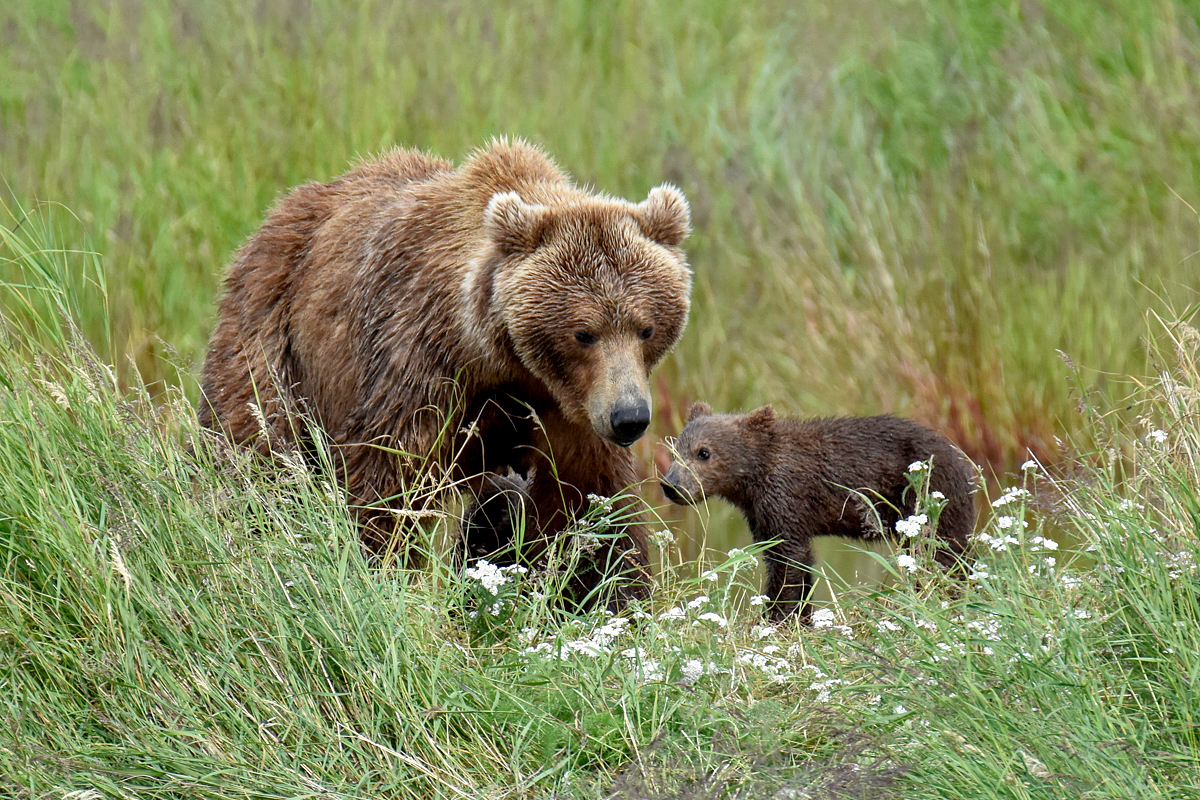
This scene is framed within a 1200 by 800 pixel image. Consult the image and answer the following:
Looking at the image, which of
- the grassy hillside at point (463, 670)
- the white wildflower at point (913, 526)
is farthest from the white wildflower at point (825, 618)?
the white wildflower at point (913, 526)

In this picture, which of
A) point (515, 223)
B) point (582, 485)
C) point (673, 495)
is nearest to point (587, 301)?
point (515, 223)

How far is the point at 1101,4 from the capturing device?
7.20 metres

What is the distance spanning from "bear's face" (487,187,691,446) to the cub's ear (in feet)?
3.31

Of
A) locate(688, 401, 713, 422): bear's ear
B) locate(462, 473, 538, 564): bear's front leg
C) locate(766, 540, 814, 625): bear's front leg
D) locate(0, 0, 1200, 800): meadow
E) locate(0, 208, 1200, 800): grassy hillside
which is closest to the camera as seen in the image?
locate(0, 208, 1200, 800): grassy hillside

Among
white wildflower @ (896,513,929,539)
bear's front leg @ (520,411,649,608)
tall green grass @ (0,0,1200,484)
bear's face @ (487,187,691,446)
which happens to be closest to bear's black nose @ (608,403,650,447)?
bear's face @ (487,187,691,446)

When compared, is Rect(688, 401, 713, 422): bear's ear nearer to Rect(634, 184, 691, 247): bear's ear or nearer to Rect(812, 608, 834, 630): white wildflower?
Rect(634, 184, 691, 247): bear's ear

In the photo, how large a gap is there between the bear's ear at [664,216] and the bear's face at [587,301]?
6 centimetres

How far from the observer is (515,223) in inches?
178

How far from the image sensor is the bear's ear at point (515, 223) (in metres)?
4.52

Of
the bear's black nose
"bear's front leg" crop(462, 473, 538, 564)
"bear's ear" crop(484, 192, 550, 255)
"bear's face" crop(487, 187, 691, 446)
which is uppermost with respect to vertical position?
"bear's ear" crop(484, 192, 550, 255)

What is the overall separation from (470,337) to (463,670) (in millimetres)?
1446

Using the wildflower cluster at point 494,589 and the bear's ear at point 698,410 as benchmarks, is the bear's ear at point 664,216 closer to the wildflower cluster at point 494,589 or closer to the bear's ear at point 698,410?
the bear's ear at point 698,410

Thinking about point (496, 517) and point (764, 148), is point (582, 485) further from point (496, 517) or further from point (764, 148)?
point (764, 148)

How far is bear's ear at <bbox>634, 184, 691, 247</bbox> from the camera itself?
4.73m
